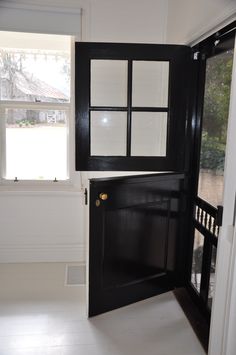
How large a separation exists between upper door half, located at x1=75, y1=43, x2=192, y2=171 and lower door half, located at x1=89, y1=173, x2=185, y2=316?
0.22 meters

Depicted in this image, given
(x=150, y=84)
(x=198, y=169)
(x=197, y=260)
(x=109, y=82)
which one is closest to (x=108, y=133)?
(x=109, y=82)

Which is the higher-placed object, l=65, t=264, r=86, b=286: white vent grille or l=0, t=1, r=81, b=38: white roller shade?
l=0, t=1, r=81, b=38: white roller shade

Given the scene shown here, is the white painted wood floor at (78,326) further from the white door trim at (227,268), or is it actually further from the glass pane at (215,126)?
the glass pane at (215,126)

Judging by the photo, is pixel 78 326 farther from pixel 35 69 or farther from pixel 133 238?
pixel 35 69

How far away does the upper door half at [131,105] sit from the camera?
235 cm

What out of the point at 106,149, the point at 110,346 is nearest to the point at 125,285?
the point at 110,346

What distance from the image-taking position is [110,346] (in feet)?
6.76

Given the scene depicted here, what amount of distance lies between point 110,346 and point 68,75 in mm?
2388

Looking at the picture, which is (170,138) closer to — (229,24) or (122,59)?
(122,59)

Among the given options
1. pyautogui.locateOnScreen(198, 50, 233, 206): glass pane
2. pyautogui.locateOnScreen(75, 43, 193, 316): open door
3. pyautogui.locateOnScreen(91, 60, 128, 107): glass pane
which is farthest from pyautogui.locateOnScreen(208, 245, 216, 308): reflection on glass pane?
pyautogui.locateOnScreen(91, 60, 128, 107): glass pane

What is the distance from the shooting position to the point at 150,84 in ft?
8.23

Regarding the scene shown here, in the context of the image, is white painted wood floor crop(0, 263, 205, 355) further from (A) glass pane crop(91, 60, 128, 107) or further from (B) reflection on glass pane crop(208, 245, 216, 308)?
(A) glass pane crop(91, 60, 128, 107)

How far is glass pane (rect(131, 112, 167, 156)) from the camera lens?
2521 millimetres

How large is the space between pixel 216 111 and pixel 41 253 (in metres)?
2.20
